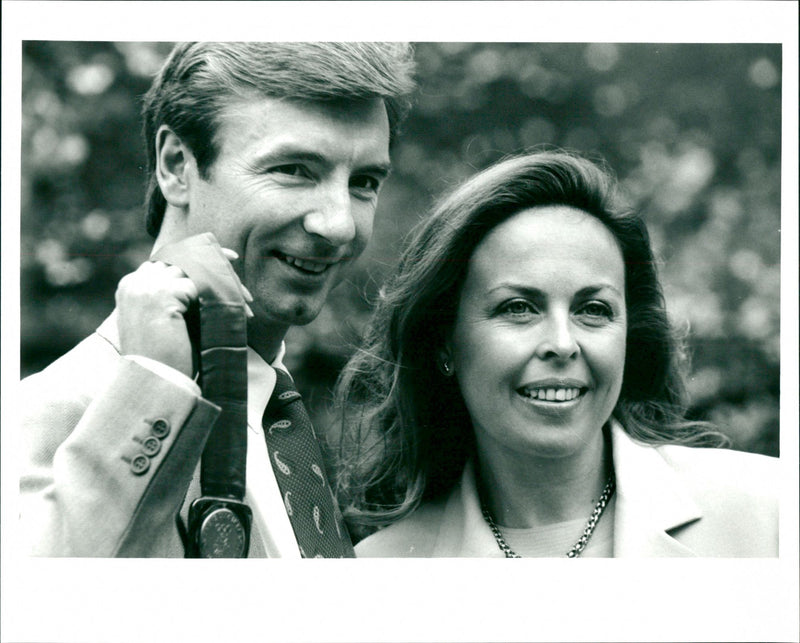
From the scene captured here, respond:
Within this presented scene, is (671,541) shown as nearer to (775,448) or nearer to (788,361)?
(775,448)

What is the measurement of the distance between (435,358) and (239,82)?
1131 mm

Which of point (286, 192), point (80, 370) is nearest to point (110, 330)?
point (80, 370)

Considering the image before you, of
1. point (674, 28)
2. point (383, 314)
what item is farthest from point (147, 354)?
point (674, 28)

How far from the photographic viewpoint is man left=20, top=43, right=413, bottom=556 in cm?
313

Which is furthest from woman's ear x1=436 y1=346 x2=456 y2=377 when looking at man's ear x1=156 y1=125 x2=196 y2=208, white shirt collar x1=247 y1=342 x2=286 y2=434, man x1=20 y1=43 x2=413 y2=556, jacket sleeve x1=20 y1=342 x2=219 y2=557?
man's ear x1=156 y1=125 x2=196 y2=208

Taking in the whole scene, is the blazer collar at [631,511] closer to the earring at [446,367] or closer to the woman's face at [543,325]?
the woman's face at [543,325]

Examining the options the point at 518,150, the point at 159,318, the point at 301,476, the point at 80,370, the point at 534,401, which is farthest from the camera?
the point at 518,150

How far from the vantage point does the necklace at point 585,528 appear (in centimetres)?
357

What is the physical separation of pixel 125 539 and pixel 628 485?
5.47ft

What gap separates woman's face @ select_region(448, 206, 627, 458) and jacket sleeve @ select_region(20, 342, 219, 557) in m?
0.97

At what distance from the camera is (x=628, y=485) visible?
3.56 meters

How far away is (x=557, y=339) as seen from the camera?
3.47 metres

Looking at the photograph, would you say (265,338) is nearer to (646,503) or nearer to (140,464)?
(140,464)

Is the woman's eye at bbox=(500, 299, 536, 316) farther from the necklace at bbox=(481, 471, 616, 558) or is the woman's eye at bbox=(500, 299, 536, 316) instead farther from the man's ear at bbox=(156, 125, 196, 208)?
the man's ear at bbox=(156, 125, 196, 208)
